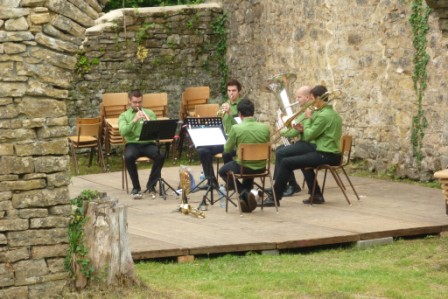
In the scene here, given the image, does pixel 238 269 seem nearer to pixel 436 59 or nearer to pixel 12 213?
pixel 12 213

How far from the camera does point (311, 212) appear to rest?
44.9 feet

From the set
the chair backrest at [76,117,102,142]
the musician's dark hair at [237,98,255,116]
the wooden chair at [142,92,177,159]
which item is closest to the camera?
the musician's dark hair at [237,98,255,116]

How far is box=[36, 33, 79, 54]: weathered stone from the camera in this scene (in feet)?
31.1

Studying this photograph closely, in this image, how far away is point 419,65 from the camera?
50.9 feet

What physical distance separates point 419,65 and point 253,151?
120 inches

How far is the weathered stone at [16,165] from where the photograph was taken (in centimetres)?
949

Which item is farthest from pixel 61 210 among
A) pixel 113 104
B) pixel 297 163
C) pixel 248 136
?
pixel 113 104

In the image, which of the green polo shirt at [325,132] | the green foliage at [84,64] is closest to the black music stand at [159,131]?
the green polo shirt at [325,132]

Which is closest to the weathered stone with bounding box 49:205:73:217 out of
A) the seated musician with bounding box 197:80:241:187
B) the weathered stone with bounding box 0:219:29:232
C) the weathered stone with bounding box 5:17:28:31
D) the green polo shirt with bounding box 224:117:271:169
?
the weathered stone with bounding box 0:219:29:232

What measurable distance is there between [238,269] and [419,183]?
5233 mm

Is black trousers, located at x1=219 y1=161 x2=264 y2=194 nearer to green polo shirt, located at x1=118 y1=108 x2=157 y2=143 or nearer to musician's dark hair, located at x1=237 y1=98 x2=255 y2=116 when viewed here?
musician's dark hair, located at x1=237 y1=98 x2=255 y2=116

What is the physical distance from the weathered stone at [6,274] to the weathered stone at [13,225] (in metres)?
0.29

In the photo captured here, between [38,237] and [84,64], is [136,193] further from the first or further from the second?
[38,237]

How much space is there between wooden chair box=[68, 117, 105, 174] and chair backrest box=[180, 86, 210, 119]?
74.5 inches
